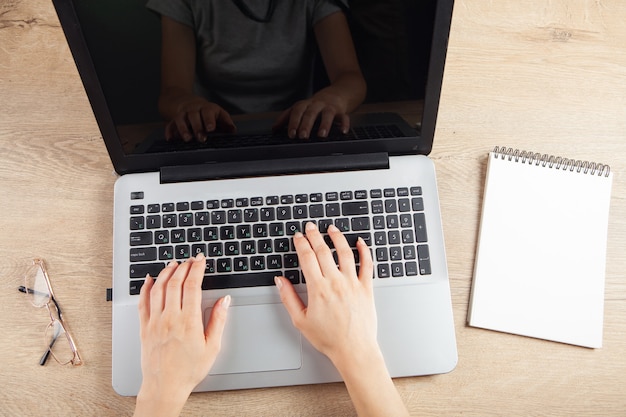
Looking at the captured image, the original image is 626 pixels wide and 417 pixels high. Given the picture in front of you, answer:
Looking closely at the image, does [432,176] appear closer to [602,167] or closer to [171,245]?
[602,167]

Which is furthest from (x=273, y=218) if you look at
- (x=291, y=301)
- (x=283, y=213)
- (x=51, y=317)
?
(x=51, y=317)

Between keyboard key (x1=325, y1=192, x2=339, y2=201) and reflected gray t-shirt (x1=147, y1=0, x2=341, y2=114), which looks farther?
keyboard key (x1=325, y1=192, x2=339, y2=201)

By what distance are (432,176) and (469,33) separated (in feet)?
0.84

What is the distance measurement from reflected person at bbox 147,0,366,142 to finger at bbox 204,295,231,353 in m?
0.22

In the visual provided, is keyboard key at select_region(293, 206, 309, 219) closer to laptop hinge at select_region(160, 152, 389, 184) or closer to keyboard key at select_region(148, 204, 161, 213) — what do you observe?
laptop hinge at select_region(160, 152, 389, 184)

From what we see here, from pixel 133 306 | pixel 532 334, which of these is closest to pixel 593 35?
pixel 532 334

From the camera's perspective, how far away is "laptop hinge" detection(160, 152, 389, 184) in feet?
2.34

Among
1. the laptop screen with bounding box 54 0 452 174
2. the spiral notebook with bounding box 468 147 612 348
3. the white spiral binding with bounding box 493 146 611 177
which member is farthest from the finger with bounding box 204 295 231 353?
the white spiral binding with bounding box 493 146 611 177

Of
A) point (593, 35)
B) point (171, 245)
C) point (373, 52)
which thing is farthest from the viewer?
point (593, 35)

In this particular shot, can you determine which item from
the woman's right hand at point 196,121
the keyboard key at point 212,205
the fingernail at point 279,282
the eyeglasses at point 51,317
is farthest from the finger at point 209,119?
the eyeglasses at point 51,317

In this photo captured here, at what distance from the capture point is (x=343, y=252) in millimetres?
679

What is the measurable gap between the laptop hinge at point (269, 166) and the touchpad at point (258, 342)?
183 millimetres

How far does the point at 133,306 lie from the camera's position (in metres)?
0.68

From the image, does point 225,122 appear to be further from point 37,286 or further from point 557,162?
point 557,162
